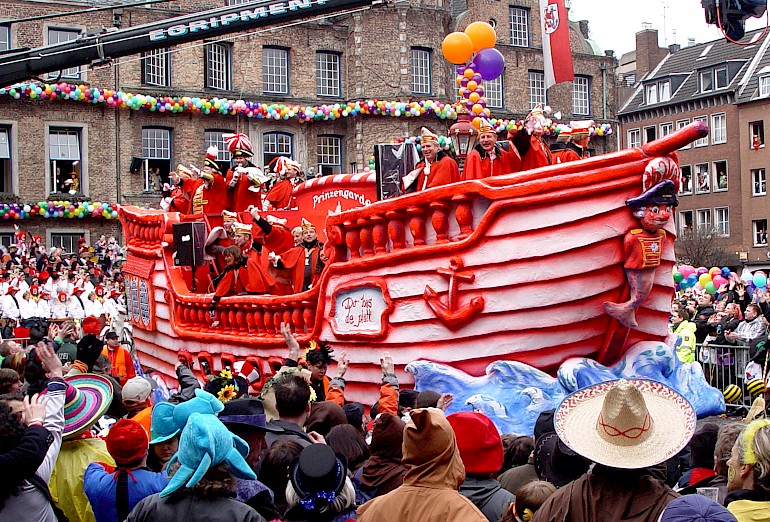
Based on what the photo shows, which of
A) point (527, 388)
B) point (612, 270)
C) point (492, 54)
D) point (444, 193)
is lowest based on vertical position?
point (527, 388)

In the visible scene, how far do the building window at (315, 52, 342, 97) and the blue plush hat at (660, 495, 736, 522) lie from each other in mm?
34019

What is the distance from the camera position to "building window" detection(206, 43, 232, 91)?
114ft

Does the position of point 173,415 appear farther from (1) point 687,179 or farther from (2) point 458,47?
(1) point 687,179

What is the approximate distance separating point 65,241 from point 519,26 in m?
18.9

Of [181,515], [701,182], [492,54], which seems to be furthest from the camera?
[701,182]

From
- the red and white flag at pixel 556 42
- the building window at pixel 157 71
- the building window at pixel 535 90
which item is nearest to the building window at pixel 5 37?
the building window at pixel 157 71

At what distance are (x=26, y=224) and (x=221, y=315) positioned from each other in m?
19.7

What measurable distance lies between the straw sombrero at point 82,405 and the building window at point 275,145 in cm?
2993

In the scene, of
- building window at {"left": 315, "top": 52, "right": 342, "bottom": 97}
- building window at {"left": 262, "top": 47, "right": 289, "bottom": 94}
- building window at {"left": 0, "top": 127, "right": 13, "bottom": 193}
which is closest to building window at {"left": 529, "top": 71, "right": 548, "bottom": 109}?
building window at {"left": 315, "top": 52, "right": 342, "bottom": 97}

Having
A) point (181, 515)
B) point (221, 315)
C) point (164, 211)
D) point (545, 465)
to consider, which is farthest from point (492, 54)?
point (181, 515)

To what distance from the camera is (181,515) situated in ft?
13.1

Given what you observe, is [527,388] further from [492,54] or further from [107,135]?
[107,135]

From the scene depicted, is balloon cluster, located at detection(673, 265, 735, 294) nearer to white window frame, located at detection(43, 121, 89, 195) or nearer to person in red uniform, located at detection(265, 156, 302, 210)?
person in red uniform, located at detection(265, 156, 302, 210)

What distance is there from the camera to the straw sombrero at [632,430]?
11.8 feet
